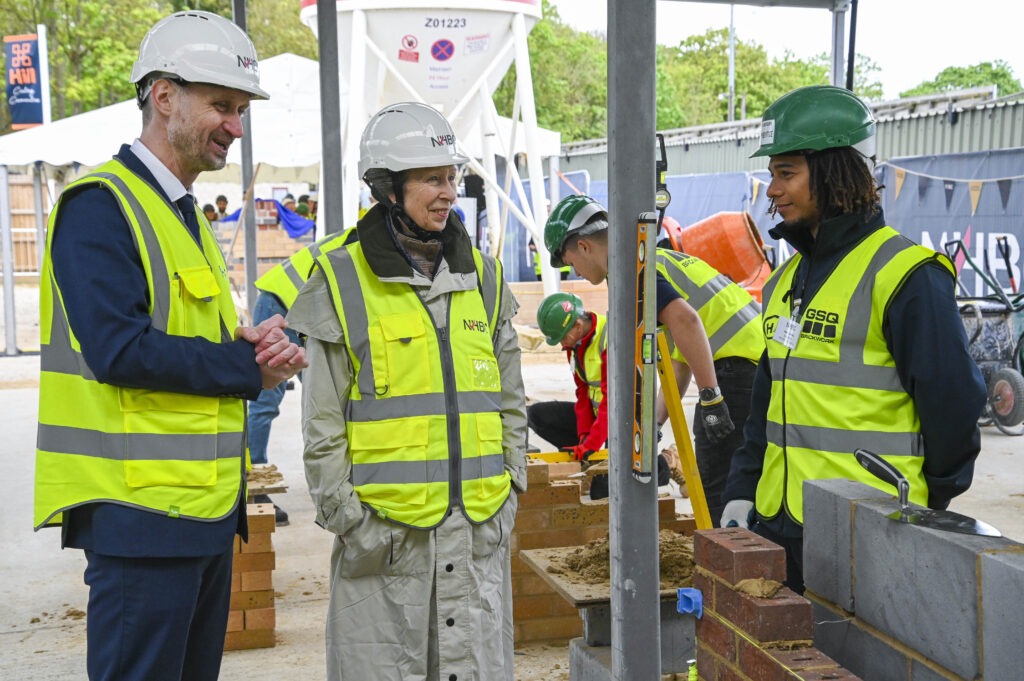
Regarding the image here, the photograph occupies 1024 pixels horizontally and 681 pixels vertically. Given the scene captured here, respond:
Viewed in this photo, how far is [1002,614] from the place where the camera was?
2.01m

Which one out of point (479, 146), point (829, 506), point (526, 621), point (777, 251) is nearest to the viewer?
point (829, 506)

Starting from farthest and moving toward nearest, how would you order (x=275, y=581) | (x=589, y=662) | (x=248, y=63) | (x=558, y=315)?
(x=558, y=315)
(x=275, y=581)
(x=589, y=662)
(x=248, y=63)

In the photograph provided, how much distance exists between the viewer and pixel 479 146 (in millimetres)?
19453

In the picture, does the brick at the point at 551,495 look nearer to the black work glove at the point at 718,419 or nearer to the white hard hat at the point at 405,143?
the black work glove at the point at 718,419

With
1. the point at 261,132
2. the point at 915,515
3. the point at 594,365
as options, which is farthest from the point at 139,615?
the point at 261,132

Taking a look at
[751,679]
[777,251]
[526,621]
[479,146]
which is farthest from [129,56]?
[751,679]

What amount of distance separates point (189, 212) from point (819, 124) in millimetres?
1697

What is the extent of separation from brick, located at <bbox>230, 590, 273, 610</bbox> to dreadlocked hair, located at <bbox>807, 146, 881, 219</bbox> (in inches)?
122

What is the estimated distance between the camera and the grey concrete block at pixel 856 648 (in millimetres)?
2438

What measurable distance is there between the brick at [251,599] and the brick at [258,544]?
202mm

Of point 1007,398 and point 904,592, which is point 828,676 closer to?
point 904,592

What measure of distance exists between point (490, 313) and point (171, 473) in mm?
1072

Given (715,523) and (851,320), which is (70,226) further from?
(715,523)

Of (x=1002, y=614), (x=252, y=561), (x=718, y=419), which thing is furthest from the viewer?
(x=252, y=561)
